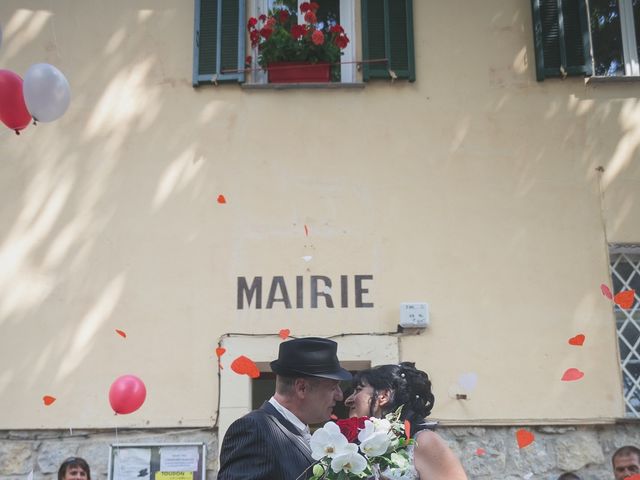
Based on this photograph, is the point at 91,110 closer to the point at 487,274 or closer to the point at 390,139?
the point at 390,139

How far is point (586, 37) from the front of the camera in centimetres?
661

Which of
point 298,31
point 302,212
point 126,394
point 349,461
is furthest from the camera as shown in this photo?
point 298,31

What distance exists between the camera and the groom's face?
131 inches

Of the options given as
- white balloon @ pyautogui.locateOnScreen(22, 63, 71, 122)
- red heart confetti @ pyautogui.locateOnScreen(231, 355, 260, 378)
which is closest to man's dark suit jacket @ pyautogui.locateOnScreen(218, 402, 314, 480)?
white balloon @ pyautogui.locateOnScreen(22, 63, 71, 122)

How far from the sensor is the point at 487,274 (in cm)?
620

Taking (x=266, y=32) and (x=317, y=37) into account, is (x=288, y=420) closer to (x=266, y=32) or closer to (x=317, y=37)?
(x=317, y=37)

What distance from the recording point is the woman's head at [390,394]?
417 cm

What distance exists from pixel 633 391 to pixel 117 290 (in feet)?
13.2

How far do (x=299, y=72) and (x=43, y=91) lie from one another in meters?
2.44

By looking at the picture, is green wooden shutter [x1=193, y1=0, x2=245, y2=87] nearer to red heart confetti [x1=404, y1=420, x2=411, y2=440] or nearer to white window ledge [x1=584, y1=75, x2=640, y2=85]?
white window ledge [x1=584, y1=75, x2=640, y2=85]

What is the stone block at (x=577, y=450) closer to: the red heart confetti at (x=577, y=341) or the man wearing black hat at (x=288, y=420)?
the red heart confetti at (x=577, y=341)

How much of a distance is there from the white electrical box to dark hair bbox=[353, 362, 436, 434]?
5.24 ft

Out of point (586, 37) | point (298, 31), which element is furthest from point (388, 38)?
point (586, 37)

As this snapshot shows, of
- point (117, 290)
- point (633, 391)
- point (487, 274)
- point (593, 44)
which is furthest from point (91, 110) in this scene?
point (633, 391)
